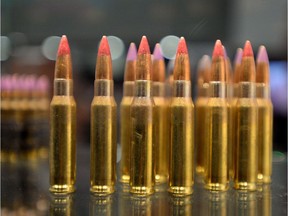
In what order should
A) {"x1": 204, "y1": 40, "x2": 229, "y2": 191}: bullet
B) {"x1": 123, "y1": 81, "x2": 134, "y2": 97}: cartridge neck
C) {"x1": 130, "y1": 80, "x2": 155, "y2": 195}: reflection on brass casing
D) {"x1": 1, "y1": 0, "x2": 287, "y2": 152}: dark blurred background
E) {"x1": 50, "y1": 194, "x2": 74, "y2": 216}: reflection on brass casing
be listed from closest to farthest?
{"x1": 50, "y1": 194, "x2": 74, "y2": 216}: reflection on brass casing → {"x1": 130, "y1": 80, "x2": 155, "y2": 195}: reflection on brass casing → {"x1": 204, "y1": 40, "x2": 229, "y2": 191}: bullet → {"x1": 123, "y1": 81, "x2": 134, "y2": 97}: cartridge neck → {"x1": 1, "y1": 0, "x2": 287, "y2": 152}: dark blurred background

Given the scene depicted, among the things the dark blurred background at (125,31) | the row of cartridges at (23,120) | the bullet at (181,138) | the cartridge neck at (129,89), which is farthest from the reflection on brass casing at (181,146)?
the row of cartridges at (23,120)

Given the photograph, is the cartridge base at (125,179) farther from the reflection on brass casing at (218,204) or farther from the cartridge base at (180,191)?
the reflection on brass casing at (218,204)

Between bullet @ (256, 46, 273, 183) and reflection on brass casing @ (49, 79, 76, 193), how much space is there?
0.84 meters

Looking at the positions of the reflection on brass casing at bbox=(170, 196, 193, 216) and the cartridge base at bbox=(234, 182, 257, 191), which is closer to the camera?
the reflection on brass casing at bbox=(170, 196, 193, 216)

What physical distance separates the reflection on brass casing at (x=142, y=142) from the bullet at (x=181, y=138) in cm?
9

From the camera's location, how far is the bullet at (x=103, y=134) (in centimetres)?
181

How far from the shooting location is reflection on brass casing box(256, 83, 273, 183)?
6.91 ft

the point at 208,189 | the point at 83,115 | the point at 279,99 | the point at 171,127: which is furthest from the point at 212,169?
the point at 279,99

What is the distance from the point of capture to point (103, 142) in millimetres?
1812

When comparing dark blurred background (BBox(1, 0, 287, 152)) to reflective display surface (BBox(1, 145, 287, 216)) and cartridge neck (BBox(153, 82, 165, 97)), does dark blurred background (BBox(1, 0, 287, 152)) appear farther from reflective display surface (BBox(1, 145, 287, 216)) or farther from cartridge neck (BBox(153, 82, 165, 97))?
reflective display surface (BBox(1, 145, 287, 216))

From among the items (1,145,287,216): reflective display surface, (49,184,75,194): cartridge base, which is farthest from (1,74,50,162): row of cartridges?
(49,184,75,194): cartridge base

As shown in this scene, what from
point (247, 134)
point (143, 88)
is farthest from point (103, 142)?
point (247, 134)

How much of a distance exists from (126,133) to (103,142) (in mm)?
286

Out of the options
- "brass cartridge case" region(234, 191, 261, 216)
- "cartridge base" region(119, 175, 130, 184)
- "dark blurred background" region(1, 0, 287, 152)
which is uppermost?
"dark blurred background" region(1, 0, 287, 152)
